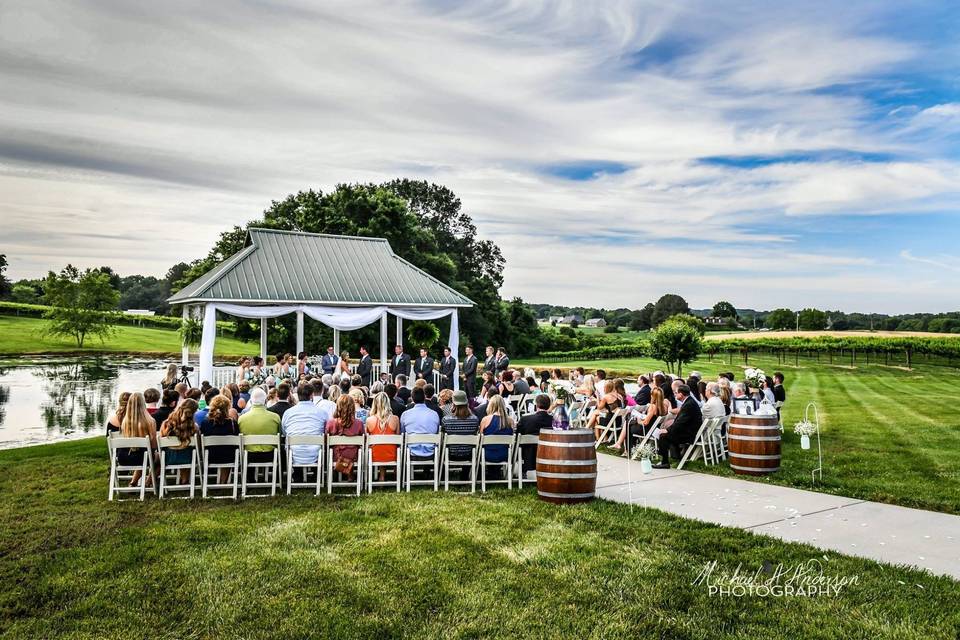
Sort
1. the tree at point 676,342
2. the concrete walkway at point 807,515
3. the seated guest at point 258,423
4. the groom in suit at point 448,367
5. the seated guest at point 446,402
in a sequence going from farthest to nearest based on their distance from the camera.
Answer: the tree at point 676,342 < the groom in suit at point 448,367 < the seated guest at point 446,402 < the seated guest at point 258,423 < the concrete walkway at point 807,515

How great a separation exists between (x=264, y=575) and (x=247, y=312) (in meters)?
15.0

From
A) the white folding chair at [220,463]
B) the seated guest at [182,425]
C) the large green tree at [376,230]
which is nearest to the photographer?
the white folding chair at [220,463]

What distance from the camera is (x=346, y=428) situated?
8531mm

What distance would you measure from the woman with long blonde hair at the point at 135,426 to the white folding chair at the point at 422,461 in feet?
10.1

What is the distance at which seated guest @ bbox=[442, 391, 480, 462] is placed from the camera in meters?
8.80

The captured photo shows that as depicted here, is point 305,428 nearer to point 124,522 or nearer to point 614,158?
point 124,522

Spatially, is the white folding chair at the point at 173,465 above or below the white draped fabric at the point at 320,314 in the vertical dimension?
below

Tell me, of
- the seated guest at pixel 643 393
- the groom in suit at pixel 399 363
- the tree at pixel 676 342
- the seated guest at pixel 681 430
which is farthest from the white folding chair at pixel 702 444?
the tree at pixel 676 342

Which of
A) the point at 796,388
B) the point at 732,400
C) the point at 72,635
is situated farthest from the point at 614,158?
the point at 72,635

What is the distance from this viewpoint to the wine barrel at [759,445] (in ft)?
30.8

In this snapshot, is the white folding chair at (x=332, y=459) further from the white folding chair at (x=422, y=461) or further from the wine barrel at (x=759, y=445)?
the wine barrel at (x=759, y=445)

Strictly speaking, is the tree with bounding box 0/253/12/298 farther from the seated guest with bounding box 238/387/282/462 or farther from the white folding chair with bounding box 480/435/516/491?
the white folding chair with bounding box 480/435/516/491

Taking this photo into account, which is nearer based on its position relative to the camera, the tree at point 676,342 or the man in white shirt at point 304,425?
the man in white shirt at point 304,425

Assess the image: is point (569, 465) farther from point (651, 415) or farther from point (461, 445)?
point (651, 415)
